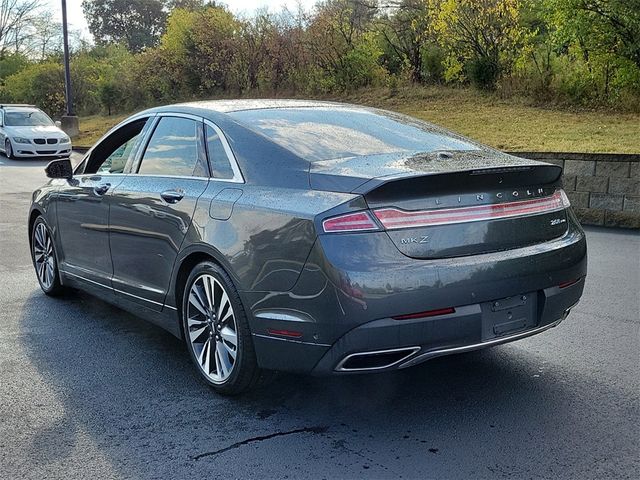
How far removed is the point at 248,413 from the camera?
3.71m

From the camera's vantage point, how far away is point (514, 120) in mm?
15305

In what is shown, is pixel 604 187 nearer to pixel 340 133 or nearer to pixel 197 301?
pixel 340 133

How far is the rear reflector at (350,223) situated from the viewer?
325 cm

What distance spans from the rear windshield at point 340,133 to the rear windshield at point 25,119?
19.6m

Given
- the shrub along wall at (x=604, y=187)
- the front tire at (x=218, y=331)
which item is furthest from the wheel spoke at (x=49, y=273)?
the shrub along wall at (x=604, y=187)

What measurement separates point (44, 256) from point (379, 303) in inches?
161

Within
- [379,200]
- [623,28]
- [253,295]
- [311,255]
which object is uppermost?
[623,28]

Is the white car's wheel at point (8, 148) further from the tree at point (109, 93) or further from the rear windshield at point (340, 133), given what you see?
the rear windshield at point (340, 133)

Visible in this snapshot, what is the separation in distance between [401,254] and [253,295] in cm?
80

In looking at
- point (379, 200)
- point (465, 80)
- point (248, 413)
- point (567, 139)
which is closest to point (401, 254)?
point (379, 200)

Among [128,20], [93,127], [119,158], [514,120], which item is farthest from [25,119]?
[128,20]

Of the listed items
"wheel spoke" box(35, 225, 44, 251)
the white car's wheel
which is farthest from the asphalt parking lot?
the white car's wheel

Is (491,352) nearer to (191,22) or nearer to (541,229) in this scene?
(541,229)

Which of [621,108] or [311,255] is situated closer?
[311,255]
